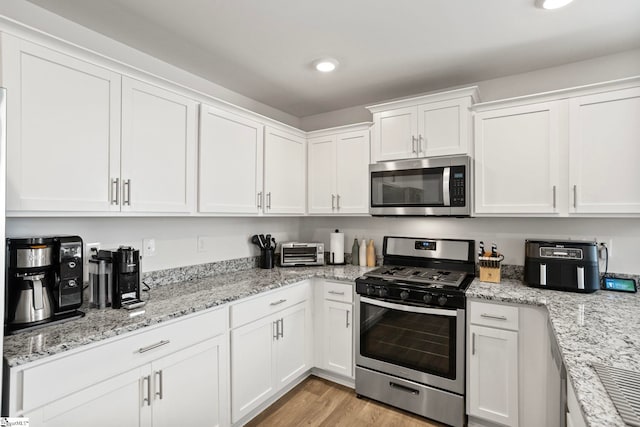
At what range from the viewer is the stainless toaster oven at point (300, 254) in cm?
308

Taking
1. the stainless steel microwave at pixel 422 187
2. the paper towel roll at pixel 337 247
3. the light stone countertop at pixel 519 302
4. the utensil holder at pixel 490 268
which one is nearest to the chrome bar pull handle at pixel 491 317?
the light stone countertop at pixel 519 302

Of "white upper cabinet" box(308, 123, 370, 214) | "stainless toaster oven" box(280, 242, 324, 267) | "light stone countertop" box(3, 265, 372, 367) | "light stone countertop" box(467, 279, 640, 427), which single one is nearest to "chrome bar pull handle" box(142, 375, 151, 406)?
"light stone countertop" box(3, 265, 372, 367)

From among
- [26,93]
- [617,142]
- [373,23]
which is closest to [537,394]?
[617,142]

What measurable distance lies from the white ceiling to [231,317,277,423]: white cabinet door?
1.85 meters

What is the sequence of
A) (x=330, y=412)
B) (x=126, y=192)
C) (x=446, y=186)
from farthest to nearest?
(x=446, y=186) → (x=330, y=412) → (x=126, y=192)

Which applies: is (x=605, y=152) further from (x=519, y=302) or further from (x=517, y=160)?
(x=519, y=302)

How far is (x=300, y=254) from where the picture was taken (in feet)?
10.2

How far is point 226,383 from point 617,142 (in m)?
2.85

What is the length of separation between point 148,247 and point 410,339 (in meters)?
1.94

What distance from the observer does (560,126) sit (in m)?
2.19

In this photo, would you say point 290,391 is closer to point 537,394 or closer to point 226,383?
point 226,383

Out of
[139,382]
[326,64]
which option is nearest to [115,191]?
[139,382]

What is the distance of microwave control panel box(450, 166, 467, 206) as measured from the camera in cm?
244

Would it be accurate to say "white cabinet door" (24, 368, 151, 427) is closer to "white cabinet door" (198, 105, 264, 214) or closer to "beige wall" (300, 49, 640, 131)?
"white cabinet door" (198, 105, 264, 214)
